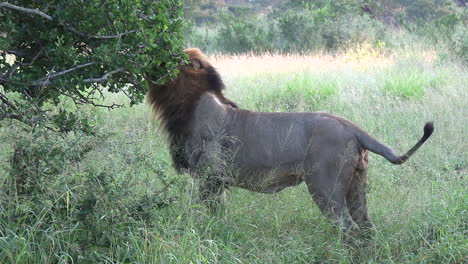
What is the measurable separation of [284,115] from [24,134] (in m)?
2.02

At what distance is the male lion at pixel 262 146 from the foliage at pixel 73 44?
0.69 metres

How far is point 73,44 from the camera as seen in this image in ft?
14.5

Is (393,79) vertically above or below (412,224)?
below

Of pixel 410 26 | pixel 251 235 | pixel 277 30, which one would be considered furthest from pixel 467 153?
pixel 410 26

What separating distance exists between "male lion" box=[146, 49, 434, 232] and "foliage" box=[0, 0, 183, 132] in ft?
2.28

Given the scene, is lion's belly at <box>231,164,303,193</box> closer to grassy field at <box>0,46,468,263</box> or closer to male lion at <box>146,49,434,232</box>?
male lion at <box>146,49,434,232</box>

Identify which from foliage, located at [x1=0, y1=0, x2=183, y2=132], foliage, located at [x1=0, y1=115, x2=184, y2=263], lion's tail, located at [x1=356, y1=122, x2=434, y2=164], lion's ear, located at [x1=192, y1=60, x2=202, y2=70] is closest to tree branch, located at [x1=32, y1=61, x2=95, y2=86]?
foliage, located at [x1=0, y1=0, x2=183, y2=132]

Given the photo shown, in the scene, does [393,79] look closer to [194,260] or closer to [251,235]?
[251,235]

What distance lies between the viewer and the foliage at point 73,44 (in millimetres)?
4087

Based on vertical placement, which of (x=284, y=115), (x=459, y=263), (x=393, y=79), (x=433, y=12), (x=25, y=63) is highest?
(x=25, y=63)

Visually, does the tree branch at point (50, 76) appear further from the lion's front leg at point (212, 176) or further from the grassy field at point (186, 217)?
the lion's front leg at point (212, 176)

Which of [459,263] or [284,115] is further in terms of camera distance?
[284,115]

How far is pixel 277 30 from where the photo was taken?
67.2 ft

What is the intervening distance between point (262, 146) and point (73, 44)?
5.47 feet
